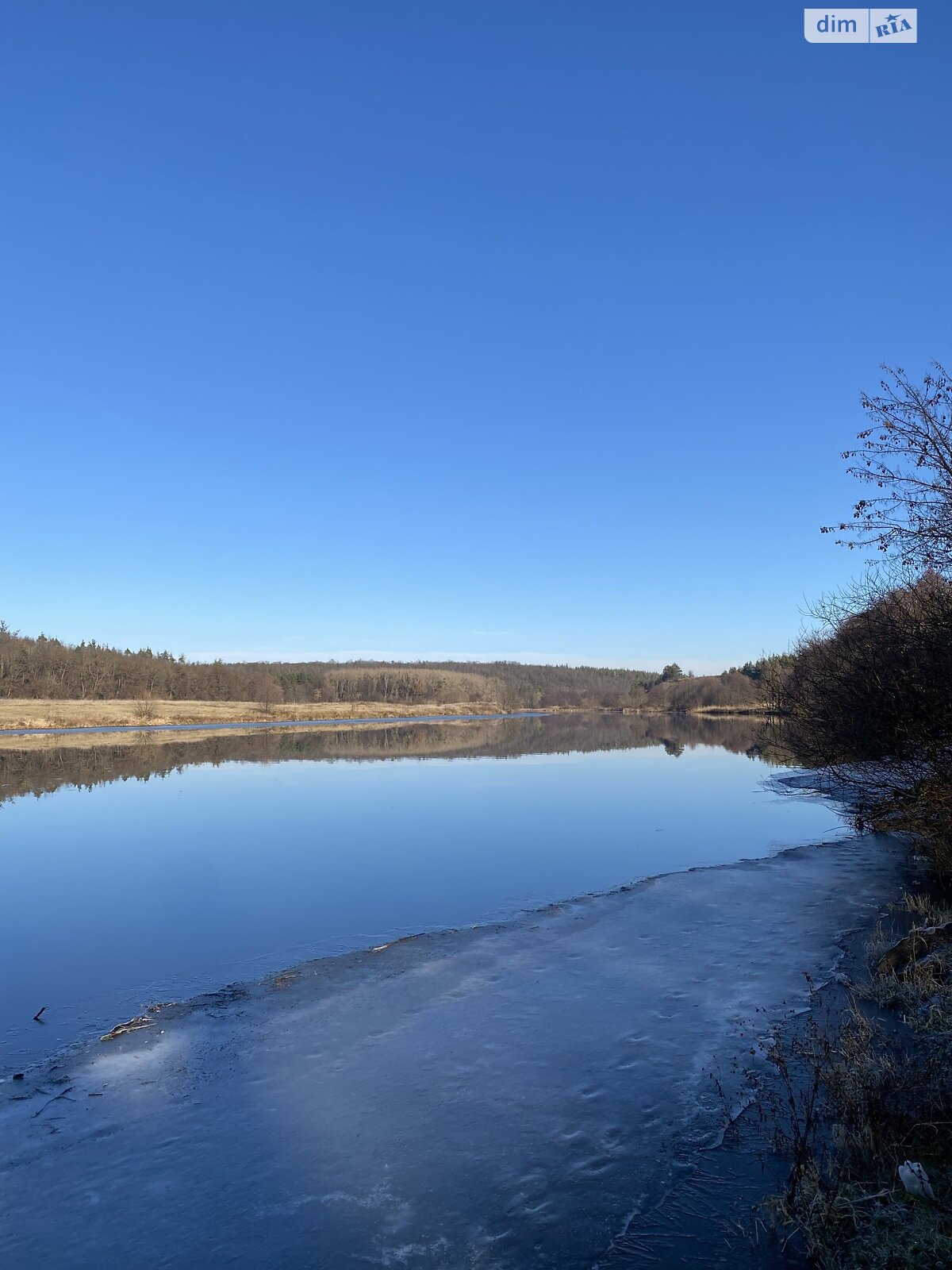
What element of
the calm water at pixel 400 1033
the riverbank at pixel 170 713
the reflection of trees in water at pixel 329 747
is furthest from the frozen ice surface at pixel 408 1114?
the riverbank at pixel 170 713

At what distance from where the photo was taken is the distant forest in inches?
3322

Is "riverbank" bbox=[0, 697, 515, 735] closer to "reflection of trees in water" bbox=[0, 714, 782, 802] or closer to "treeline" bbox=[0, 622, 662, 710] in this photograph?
"treeline" bbox=[0, 622, 662, 710]

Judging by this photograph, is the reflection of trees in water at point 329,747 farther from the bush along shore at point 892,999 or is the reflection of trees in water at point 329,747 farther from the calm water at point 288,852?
the bush along shore at point 892,999

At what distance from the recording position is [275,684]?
120 meters

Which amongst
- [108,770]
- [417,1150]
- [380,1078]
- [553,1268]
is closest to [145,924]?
[380,1078]

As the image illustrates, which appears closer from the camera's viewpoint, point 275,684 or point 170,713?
point 170,713

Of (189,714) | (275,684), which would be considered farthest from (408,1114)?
(275,684)

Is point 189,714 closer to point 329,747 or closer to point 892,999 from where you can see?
point 329,747

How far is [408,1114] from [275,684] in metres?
118

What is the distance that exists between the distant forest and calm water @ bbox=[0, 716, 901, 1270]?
34.2 meters

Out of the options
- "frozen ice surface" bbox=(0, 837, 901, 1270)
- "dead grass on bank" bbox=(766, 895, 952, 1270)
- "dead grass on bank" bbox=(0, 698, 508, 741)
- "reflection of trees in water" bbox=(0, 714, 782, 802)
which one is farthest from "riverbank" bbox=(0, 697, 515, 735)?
"dead grass on bank" bbox=(766, 895, 952, 1270)

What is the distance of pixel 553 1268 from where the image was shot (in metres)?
4.51

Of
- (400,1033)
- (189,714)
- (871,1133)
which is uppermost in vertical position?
(189,714)

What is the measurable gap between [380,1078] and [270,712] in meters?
89.5
